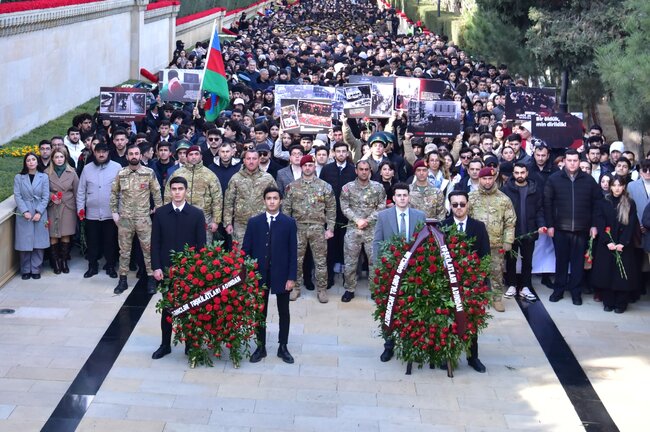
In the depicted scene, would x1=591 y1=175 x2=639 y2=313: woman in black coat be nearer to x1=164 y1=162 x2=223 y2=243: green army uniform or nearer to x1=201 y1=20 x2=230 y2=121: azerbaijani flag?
x1=164 y1=162 x2=223 y2=243: green army uniform

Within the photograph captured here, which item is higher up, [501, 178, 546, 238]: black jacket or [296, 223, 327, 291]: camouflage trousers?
[501, 178, 546, 238]: black jacket

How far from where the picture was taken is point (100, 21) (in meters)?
30.2

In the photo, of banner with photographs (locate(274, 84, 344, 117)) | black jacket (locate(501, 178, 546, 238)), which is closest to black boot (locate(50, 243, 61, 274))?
banner with photographs (locate(274, 84, 344, 117))

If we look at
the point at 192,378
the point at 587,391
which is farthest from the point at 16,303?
the point at 587,391

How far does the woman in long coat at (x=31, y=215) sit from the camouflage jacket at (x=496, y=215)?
5.12 meters

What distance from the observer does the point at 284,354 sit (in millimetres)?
11469

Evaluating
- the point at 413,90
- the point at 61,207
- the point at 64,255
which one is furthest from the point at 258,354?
the point at 413,90

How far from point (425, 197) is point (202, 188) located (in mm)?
2592

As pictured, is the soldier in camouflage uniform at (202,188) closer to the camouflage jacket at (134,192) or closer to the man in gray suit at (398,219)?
the camouflage jacket at (134,192)

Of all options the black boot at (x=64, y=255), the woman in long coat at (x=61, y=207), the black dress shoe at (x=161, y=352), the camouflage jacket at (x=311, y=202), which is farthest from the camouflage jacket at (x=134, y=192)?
the black dress shoe at (x=161, y=352)

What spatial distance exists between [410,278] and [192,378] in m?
2.18

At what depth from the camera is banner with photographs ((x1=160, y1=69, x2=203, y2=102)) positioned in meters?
21.2

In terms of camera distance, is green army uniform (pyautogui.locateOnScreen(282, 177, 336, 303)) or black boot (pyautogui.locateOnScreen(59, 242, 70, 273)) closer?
green army uniform (pyautogui.locateOnScreen(282, 177, 336, 303))

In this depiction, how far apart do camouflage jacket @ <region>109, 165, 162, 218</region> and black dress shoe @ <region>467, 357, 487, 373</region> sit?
176 inches
